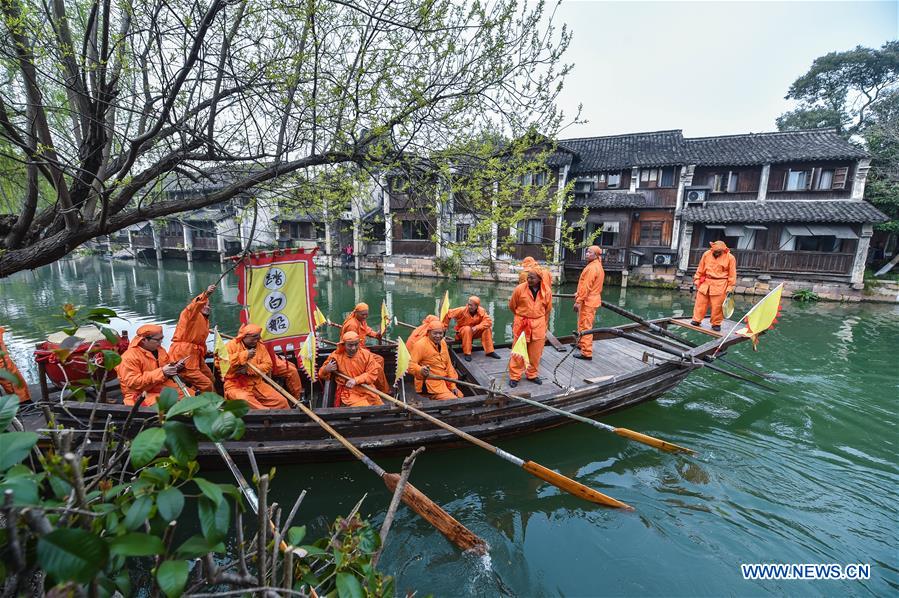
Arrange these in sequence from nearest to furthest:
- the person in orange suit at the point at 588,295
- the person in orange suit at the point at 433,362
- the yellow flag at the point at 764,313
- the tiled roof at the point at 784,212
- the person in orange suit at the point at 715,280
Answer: the person in orange suit at the point at 433,362 → the yellow flag at the point at 764,313 → the person in orange suit at the point at 588,295 → the person in orange suit at the point at 715,280 → the tiled roof at the point at 784,212

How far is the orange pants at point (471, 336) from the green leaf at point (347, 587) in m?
6.00

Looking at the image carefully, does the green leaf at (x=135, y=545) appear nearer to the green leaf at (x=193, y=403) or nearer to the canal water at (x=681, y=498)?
the green leaf at (x=193, y=403)

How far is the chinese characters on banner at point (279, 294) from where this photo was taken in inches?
228

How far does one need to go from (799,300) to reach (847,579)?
18979mm

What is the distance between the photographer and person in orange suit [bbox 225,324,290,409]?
17.6 ft

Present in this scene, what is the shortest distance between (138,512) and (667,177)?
25008 millimetres

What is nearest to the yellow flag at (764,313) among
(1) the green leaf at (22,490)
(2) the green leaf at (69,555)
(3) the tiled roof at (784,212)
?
(2) the green leaf at (69,555)

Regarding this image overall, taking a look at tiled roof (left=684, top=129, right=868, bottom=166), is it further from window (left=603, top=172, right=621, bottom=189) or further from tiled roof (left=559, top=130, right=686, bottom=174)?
window (left=603, top=172, right=621, bottom=189)

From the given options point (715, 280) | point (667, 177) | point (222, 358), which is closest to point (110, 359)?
point (222, 358)

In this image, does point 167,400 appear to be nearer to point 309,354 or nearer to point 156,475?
point 156,475

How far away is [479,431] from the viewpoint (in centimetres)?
550

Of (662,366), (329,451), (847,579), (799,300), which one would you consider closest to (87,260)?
(329,451)

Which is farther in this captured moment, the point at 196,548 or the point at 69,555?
the point at 196,548

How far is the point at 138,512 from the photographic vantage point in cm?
122
